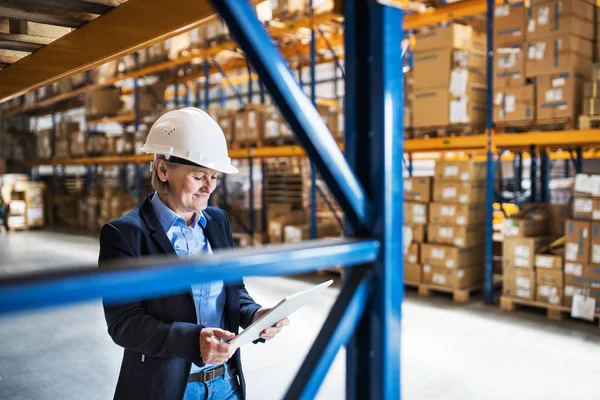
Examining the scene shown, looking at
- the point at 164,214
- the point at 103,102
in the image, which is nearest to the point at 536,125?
the point at 164,214

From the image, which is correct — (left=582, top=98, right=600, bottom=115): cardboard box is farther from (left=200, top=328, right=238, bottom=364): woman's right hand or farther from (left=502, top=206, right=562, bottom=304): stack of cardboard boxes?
(left=200, top=328, right=238, bottom=364): woman's right hand

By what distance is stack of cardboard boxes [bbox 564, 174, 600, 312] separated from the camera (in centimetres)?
559

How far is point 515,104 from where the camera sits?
6.28 metres

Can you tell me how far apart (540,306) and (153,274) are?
622 centimetres

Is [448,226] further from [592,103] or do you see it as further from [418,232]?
[592,103]

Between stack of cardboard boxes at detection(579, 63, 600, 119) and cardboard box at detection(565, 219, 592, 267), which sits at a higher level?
stack of cardboard boxes at detection(579, 63, 600, 119)

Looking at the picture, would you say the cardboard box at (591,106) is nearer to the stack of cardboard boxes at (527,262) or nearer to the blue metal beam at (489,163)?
the blue metal beam at (489,163)

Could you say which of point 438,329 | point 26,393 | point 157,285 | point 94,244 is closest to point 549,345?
point 438,329

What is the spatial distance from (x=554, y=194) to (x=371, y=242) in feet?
46.9

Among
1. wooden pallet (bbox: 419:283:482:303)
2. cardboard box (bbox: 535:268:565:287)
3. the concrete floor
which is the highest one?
cardboard box (bbox: 535:268:565:287)

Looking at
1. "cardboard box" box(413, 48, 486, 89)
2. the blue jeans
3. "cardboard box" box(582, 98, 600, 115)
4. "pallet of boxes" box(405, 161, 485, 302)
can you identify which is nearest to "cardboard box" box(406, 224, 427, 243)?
"pallet of boxes" box(405, 161, 485, 302)

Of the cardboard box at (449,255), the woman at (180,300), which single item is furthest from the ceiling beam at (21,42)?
the cardboard box at (449,255)

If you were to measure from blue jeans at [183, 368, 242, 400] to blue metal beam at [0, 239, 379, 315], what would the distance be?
2.74 ft

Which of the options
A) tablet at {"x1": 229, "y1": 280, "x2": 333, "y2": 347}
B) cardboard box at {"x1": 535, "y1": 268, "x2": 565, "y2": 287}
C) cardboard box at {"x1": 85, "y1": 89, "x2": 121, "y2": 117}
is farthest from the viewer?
cardboard box at {"x1": 85, "y1": 89, "x2": 121, "y2": 117}
